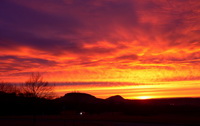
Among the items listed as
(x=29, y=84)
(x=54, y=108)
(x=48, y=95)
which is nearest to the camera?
(x=29, y=84)

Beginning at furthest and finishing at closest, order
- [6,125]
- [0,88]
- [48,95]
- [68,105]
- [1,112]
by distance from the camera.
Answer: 1. [68,105]
2. [0,88]
3. [1,112]
4. [48,95]
5. [6,125]

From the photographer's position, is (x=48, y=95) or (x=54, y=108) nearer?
(x=48, y=95)

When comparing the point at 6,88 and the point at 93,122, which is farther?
the point at 6,88

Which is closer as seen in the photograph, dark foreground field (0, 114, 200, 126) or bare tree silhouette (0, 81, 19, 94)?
dark foreground field (0, 114, 200, 126)

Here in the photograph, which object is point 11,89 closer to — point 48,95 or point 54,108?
point 54,108

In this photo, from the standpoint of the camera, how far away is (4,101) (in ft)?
288

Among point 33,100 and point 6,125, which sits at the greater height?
point 33,100

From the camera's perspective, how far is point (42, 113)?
89.7 m

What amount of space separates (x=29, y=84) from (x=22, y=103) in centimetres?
3422

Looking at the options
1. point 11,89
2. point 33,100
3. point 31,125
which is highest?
point 11,89

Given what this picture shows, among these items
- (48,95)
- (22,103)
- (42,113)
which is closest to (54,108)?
(42,113)

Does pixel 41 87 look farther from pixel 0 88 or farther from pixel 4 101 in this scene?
pixel 0 88

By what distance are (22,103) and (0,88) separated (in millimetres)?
32879

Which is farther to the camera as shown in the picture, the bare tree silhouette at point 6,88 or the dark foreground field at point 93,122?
the bare tree silhouette at point 6,88
